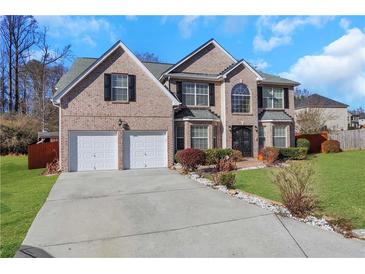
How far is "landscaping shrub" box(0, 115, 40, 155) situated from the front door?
20454mm

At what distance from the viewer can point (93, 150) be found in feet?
54.4

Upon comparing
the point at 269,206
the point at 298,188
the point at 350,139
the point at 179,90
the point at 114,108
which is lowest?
the point at 269,206

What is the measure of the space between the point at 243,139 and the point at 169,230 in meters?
15.9

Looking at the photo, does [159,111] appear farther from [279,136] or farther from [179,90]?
[279,136]

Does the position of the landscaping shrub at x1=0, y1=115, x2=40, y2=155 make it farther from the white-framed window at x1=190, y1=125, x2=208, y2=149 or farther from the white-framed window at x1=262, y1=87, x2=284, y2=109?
the white-framed window at x1=262, y1=87, x2=284, y2=109

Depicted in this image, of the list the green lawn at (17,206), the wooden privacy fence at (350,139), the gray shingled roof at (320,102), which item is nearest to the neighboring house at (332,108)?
the gray shingled roof at (320,102)

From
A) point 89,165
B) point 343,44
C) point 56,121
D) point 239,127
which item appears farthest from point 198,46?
point 56,121

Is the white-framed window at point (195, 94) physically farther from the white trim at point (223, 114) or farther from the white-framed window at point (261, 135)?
the white-framed window at point (261, 135)

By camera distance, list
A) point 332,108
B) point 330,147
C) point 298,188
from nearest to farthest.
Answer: point 298,188 → point 330,147 → point 332,108

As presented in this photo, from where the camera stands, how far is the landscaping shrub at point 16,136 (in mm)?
27578

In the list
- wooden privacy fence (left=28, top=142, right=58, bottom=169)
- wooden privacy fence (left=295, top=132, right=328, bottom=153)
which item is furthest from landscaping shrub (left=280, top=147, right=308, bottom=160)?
wooden privacy fence (left=28, top=142, right=58, bottom=169)

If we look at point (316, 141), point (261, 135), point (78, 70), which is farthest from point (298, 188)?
point (316, 141)

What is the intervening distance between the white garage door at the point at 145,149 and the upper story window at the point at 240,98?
6.35 meters

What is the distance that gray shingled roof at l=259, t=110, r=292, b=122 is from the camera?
2180 cm
